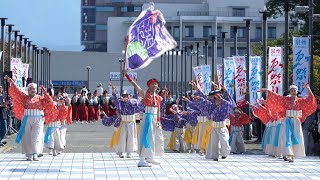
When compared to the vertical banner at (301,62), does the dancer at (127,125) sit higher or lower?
lower

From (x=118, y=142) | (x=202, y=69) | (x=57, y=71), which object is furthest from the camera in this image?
(x=57, y=71)

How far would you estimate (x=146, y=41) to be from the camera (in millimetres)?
16875

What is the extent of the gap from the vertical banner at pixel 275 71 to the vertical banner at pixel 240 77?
3.30 metres

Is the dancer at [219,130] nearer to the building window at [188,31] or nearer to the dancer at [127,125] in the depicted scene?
the dancer at [127,125]

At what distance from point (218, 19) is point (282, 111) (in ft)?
218

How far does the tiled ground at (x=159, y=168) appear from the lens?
1522cm

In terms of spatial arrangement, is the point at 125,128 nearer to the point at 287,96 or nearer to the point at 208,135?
the point at 208,135

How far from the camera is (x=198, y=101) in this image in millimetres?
21172

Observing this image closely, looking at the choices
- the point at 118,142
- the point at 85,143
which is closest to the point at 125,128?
the point at 118,142

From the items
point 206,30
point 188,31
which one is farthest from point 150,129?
point 206,30

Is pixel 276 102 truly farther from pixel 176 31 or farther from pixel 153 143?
pixel 176 31

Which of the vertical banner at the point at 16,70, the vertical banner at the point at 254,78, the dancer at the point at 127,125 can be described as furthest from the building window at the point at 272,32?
the dancer at the point at 127,125

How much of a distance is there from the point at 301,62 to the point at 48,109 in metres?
7.46

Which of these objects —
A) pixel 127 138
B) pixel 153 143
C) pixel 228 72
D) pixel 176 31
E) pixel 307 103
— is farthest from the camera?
pixel 176 31
